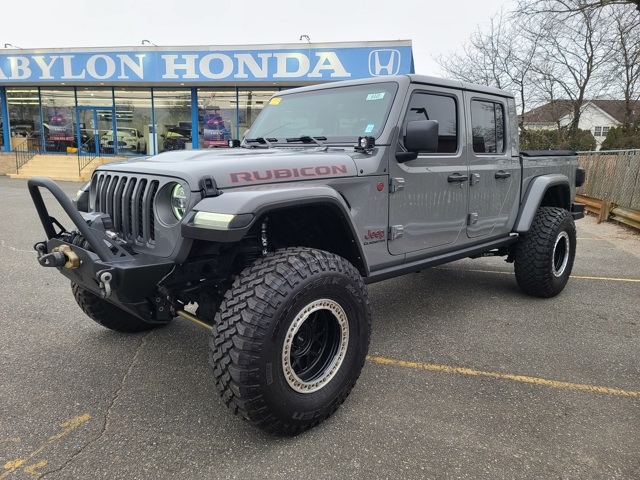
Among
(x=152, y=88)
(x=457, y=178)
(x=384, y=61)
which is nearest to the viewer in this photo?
(x=457, y=178)

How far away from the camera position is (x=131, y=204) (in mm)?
2754

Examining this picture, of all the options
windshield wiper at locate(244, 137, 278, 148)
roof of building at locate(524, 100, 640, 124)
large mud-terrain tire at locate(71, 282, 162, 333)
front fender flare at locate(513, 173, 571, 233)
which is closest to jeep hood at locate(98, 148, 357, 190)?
windshield wiper at locate(244, 137, 278, 148)

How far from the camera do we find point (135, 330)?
12.9 ft

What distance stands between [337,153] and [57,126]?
2311cm

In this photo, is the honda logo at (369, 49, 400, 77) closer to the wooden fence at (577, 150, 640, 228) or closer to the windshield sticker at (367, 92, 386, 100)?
A: the wooden fence at (577, 150, 640, 228)

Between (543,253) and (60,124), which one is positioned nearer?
(543,253)

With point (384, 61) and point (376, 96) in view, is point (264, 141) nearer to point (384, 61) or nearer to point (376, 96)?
point (376, 96)

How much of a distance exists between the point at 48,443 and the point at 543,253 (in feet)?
14.6

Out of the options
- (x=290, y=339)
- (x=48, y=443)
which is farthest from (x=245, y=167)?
(x=48, y=443)

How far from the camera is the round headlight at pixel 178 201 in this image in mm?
2527

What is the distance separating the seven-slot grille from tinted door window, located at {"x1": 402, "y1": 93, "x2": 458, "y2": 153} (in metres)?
1.90

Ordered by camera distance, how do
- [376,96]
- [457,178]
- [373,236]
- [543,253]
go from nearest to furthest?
[373,236] < [376,96] < [457,178] < [543,253]

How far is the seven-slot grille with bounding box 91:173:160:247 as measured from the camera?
263 cm

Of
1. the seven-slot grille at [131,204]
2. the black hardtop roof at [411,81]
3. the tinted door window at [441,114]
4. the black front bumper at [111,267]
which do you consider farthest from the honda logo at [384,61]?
the black front bumper at [111,267]
